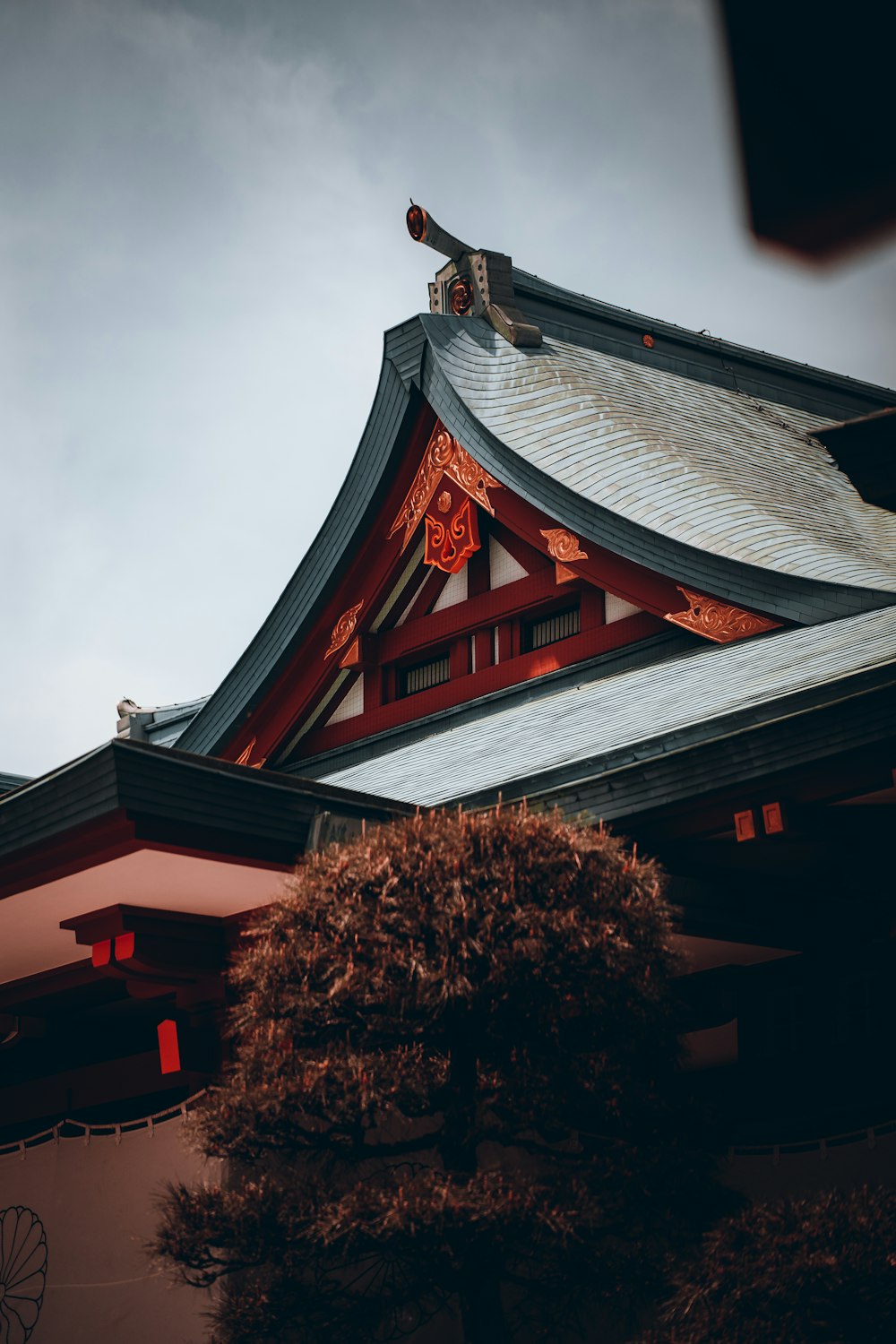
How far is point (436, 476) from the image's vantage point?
9477mm

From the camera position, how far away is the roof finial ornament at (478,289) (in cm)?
1048

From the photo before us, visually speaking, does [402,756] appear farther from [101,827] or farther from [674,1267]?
[674,1267]

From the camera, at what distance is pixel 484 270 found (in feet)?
35.0

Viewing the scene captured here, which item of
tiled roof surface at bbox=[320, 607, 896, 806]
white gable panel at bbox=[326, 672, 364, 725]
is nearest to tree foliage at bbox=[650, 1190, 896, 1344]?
tiled roof surface at bbox=[320, 607, 896, 806]

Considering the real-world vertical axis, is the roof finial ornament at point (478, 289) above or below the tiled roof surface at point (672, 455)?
above

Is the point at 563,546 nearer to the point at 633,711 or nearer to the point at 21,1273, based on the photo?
the point at 633,711

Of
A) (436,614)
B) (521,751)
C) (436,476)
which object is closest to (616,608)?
(436,614)

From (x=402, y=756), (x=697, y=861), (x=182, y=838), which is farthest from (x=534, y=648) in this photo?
(x=182, y=838)

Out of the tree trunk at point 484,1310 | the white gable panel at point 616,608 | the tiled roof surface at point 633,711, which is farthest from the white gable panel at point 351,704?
the tree trunk at point 484,1310

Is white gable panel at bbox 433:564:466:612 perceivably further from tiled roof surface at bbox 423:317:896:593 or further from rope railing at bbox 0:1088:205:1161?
rope railing at bbox 0:1088:205:1161

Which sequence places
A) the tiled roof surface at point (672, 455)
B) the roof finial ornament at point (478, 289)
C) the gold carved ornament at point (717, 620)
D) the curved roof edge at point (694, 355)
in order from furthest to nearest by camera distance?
the curved roof edge at point (694, 355) → the roof finial ornament at point (478, 289) → the tiled roof surface at point (672, 455) → the gold carved ornament at point (717, 620)

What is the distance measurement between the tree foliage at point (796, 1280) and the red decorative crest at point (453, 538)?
18.5 ft

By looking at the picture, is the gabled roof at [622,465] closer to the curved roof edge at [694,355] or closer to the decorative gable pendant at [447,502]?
the curved roof edge at [694,355]

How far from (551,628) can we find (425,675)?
118cm
